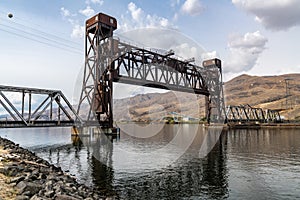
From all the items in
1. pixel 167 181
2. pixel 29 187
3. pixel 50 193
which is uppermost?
pixel 29 187

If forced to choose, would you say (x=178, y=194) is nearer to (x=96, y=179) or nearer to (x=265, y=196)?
(x=265, y=196)

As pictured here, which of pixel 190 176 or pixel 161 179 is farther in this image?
pixel 190 176

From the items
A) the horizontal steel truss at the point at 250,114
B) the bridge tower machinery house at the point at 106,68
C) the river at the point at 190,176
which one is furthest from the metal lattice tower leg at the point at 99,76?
the horizontal steel truss at the point at 250,114

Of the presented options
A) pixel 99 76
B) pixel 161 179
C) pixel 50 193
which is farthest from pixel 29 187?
pixel 99 76

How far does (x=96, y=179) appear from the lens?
64.6 feet

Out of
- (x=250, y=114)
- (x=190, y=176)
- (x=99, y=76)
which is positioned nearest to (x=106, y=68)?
(x=99, y=76)

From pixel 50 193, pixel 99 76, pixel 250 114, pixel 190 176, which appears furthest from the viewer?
pixel 250 114

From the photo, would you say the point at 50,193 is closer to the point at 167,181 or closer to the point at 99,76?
the point at 167,181

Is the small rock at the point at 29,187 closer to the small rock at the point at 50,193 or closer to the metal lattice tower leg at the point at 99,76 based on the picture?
the small rock at the point at 50,193

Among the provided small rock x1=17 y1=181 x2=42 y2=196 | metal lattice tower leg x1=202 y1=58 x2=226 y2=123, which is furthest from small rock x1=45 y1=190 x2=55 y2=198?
metal lattice tower leg x1=202 y1=58 x2=226 y2=123

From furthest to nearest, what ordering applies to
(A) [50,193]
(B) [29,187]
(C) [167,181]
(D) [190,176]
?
(D) [190,176]
(C) [167,181]
(B) [29,187]
(A) [50,193]

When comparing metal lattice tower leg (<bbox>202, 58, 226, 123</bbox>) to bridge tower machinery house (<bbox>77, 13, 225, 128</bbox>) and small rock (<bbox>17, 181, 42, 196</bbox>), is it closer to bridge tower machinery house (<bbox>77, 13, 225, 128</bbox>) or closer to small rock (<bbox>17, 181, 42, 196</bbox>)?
bridge tower machinery house (<bbox>77, 13, 225, 128</bbox>)

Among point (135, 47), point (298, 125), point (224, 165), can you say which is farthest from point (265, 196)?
point (298, 125)

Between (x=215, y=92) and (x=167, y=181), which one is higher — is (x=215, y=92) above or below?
above
